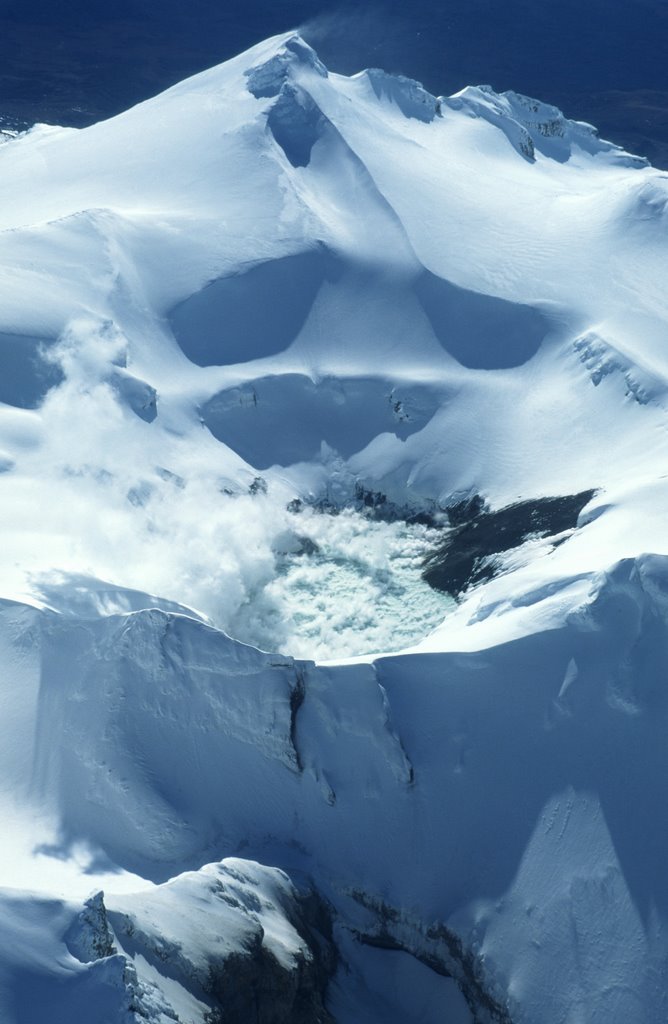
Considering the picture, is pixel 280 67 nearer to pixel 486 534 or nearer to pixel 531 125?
pixel 531 125

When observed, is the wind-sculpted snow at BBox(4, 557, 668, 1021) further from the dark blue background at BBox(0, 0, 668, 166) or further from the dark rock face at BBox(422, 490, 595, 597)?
the dark blue background at BBox(0, 0, 668, 166)

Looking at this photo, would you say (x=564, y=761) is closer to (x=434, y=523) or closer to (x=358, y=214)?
(x=434, y=523)

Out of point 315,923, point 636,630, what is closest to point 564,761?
point 636,630

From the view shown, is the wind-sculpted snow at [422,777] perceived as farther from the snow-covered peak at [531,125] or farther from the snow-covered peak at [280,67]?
the snow-covered peak at [531,125]

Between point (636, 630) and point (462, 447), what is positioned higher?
point (636, 630)

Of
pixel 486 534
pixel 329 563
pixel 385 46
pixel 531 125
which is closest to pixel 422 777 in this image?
pixel 486 534

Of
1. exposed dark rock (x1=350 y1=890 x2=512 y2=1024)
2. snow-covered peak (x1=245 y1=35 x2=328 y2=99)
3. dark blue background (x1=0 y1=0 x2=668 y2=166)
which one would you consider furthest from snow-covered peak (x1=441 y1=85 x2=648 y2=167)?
exposed dark rock (x1=350 y1=890 x2=512 y2=1024)

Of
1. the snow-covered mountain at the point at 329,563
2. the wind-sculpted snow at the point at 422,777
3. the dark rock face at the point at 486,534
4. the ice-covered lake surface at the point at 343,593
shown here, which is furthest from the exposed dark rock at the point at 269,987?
the dark rock face at the point at 486,534
